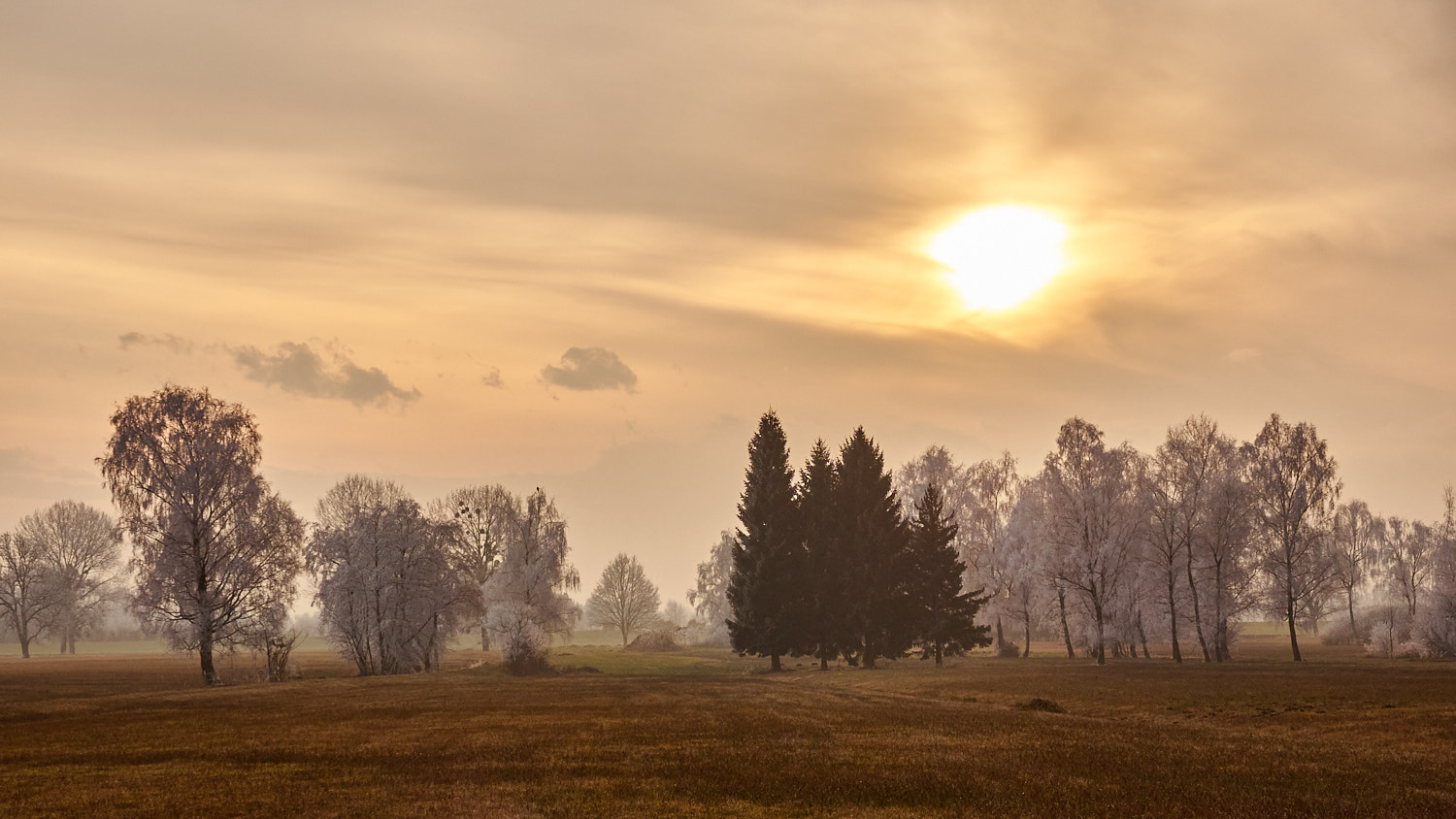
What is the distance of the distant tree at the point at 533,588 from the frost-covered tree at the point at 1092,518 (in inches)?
1664

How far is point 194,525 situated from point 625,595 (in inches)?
3605

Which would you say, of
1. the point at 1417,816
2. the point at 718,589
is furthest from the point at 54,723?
the point at 718,589

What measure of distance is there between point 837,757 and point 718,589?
118249mm

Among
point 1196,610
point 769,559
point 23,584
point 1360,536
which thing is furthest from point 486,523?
point 1360,536

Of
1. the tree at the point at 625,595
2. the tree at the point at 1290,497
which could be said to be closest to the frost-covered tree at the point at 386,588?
the tree at the point at 1290,497

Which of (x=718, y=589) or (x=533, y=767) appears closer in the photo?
(x=533, y=767)

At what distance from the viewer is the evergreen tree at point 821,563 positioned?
73.9m

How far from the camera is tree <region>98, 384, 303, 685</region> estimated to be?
59.0 meters

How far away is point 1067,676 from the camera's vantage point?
5394 cm

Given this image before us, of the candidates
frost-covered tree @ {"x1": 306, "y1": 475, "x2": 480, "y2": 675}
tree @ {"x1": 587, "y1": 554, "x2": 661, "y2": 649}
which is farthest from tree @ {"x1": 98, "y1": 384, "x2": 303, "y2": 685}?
tree @ {"x1": 587, "y1": 554, "x2": 661, "y2": 649}

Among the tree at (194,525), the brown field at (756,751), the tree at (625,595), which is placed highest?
the tree at (194,525)

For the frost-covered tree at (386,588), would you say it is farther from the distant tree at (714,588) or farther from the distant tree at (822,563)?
the distant tree at (714,588)

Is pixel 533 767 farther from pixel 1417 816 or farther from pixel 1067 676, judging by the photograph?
pixel 1067 676

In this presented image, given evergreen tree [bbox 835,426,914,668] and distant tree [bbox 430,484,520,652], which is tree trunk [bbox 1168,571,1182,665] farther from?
distant tree [bbox 430,484,520,652]
